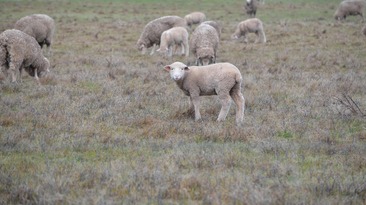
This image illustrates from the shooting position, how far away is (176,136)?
8.12 meters

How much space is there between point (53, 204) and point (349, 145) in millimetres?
4505

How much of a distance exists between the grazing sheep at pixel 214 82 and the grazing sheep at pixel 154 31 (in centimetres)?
1026

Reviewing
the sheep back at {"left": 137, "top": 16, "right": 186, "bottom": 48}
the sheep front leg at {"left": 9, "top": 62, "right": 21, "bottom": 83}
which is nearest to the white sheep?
the sheep back at {"left": 137, "top": 16, "right": 186, "bottom": 48}

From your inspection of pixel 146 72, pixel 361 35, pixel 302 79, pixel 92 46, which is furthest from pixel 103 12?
pixel 302 79

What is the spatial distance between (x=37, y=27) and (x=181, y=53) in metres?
5.41

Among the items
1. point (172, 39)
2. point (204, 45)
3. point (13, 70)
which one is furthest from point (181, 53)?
point (13, 70)

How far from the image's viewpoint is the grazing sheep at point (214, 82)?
910 centimetres

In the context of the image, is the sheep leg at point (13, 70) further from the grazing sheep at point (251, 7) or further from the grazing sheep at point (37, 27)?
the grazing sheep at point (251, 7)

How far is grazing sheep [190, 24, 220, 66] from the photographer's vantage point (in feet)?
50.8

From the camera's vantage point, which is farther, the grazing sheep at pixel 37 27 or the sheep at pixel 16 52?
the grazing sheep at pixel 37 27

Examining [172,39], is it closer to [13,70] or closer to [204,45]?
[204,45]

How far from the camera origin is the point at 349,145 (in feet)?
24.8

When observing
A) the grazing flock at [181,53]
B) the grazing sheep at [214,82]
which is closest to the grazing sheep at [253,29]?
the grazing flock at [181,53]

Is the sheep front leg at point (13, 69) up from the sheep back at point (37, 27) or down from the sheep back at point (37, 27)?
up
